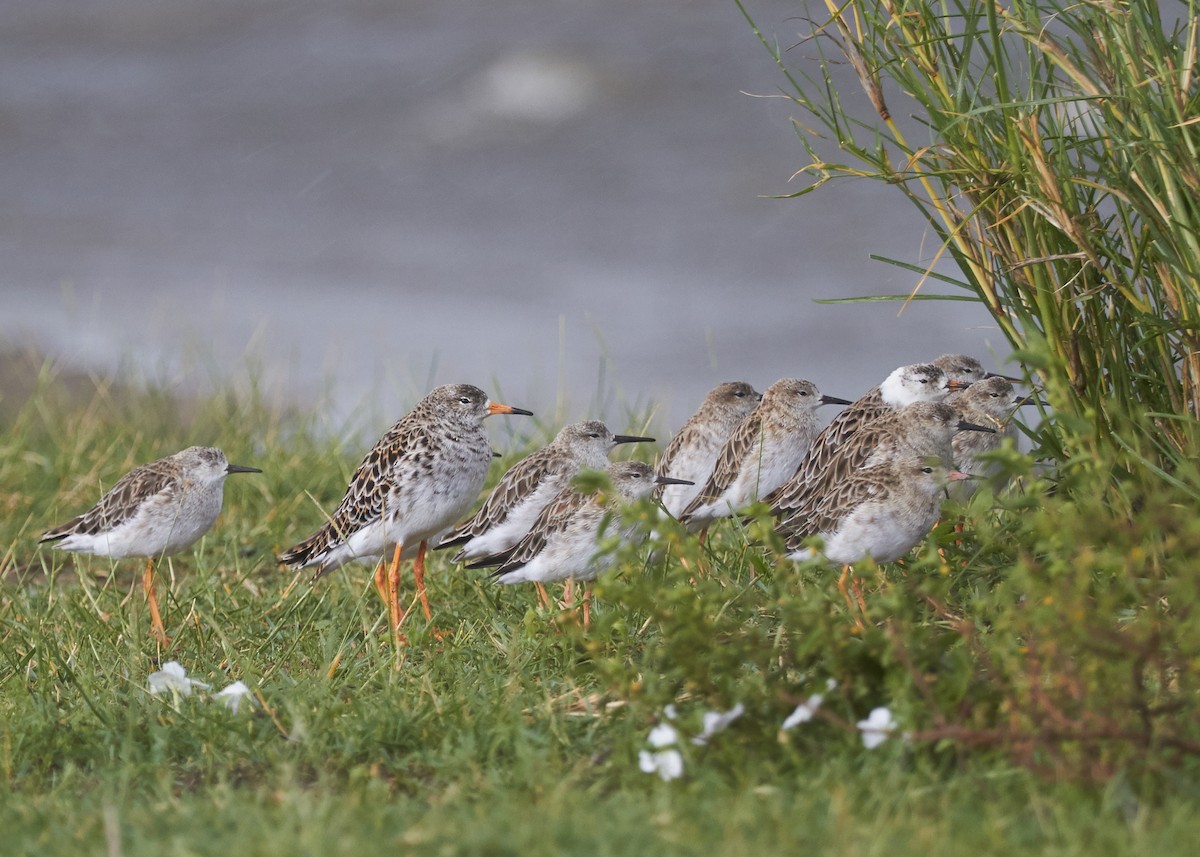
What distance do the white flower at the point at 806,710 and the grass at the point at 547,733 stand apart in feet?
0.12

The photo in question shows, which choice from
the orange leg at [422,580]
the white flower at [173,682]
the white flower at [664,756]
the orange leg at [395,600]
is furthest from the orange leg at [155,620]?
the white flower at [664,756]

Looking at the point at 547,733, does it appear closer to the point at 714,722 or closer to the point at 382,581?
the point at 714,722

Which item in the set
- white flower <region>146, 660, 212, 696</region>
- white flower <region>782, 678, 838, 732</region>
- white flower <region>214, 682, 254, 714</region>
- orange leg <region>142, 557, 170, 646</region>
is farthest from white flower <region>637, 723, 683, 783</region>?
orange leg <region>142, 557, 170, 646</region>

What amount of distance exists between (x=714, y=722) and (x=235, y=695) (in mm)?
1861

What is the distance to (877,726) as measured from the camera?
4.16 meters

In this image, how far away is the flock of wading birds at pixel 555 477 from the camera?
21.5 feet

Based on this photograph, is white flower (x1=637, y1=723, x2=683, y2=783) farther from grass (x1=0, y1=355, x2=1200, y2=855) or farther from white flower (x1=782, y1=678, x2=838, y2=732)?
white flower (x1=782, y1=678, x2=838, y2=732)

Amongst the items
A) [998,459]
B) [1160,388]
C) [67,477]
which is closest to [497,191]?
[67,477]

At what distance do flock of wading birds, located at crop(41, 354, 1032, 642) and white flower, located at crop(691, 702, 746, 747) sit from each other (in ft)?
6.26

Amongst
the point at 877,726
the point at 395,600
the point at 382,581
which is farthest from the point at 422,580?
the point at 877,726

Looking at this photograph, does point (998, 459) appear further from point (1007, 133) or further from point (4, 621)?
point (4, 621)

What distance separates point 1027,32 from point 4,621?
464 centimetres

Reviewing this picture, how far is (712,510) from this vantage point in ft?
23.4

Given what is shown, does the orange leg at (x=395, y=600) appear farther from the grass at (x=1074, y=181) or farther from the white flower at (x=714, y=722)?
the grass at (x=1074, y=181)
